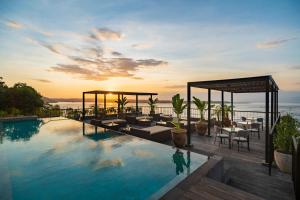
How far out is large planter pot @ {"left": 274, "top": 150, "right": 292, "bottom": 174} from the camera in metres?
4.23

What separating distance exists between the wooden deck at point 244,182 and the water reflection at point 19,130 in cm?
941

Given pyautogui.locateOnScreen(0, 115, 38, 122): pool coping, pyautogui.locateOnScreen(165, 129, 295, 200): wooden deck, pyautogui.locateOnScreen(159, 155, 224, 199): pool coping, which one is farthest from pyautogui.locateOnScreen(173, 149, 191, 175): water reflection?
pyautogui.locateOnScreen(0, 115, 38, 122): pool coping

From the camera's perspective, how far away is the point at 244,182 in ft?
13.0

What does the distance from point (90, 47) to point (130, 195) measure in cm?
861

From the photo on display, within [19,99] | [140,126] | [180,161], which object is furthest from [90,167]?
[19,99]

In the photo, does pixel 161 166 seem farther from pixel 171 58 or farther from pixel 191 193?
pixel 171 58

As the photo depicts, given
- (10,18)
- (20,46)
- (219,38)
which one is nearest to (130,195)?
(219,38)

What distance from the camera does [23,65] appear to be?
431 inches

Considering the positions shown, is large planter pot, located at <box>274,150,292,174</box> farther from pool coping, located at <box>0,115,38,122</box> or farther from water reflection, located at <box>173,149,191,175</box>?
pool coping, located at <box>0,115,38,122</box>

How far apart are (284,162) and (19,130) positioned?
13.7 m

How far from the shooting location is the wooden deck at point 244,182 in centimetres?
296

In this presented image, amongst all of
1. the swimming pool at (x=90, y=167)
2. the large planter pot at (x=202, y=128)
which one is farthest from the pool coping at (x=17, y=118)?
the large planter pot at (x=202, y=128)

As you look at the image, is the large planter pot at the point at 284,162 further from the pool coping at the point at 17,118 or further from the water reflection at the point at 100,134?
the pool coping at the point at 17,118

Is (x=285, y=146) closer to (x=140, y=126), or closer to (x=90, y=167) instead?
(x=90, y=167)
